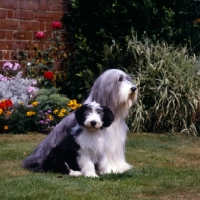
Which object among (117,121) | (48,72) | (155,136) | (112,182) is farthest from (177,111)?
(112,182)

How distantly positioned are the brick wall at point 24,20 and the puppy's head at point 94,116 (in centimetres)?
582

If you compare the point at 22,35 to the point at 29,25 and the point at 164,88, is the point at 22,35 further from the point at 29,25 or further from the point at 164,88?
the point at 164,88

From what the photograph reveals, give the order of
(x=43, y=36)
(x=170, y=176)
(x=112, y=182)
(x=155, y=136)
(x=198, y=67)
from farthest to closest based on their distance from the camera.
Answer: (x=43, y=36), (x=198, y=67), (x=155, y=136), (x=170, y=176), (x=112, y=182)

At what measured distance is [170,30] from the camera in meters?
12.8

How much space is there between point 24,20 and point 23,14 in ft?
0.43

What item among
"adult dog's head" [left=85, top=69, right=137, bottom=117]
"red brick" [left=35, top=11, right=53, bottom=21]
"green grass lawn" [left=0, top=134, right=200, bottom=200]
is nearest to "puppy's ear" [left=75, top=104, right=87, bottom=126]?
"adult dog's head" [left=85, top=69, right=137, bottom=117]

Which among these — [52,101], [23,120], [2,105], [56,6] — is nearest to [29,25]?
[56,6]

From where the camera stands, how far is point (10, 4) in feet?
42.9

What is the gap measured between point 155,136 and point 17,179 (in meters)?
4.57

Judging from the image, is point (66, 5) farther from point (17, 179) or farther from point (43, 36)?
point (17, 179)

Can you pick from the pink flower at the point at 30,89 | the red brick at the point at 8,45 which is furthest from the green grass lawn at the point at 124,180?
the red brick at the point at 8,45

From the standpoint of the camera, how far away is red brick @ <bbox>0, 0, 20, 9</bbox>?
12992 millimetres

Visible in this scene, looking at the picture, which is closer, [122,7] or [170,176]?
[170,176]

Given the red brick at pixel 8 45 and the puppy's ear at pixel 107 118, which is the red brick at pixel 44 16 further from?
the puppy's ear at pixel 107 118
